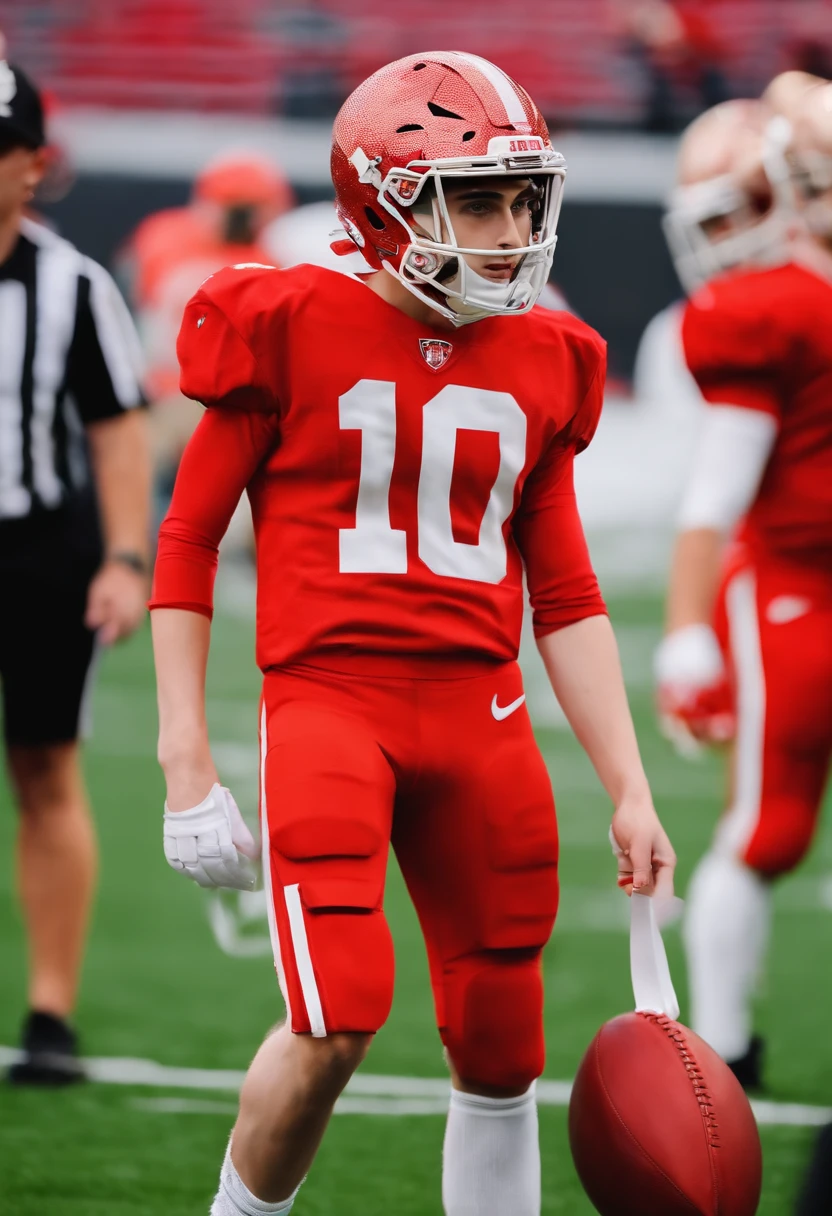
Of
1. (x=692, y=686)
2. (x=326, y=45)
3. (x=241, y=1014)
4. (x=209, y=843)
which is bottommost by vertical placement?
(x=326, y=45)

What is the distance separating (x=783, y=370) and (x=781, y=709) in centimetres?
61

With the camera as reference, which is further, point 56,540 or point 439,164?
point 56,540

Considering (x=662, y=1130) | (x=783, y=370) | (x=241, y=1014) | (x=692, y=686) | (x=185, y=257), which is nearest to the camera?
(x=662, y=1130)

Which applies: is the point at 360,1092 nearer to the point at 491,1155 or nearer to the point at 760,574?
the point at 491,1155

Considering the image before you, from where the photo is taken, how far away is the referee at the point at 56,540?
11.6 ft

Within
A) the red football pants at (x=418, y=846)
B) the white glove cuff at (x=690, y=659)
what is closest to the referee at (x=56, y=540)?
the white glove cuff at (x=690, y=659)

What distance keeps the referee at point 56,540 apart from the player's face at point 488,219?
131cm

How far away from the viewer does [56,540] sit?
362cm

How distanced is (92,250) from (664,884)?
11.0 meters

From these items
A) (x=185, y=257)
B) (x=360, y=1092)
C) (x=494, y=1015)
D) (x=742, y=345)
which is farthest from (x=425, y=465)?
(x=185, y=257)

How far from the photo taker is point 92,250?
12.8 m

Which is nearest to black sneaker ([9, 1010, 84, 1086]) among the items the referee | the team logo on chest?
the referee

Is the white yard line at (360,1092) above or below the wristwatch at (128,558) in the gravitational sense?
below

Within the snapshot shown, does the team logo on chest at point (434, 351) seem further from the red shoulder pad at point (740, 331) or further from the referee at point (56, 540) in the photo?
the referee at point (56, 540)
